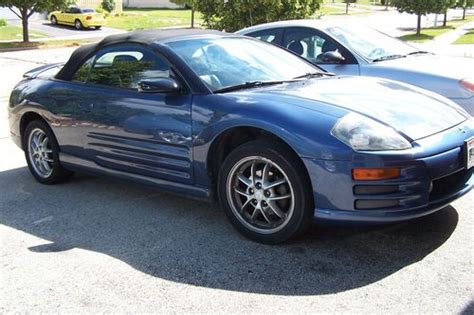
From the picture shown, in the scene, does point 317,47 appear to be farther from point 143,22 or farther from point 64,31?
point 143,22

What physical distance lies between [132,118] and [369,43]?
3655 mm

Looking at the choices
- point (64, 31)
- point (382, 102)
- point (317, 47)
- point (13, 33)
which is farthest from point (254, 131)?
point (64, 31)

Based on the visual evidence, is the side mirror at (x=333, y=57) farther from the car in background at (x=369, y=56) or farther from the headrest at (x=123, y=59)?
the headrest at (x=123, y=59)

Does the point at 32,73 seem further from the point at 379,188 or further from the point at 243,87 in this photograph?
the point at 379,188

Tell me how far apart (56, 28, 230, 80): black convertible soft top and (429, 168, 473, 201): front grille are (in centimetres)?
235

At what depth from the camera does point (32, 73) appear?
609 cm

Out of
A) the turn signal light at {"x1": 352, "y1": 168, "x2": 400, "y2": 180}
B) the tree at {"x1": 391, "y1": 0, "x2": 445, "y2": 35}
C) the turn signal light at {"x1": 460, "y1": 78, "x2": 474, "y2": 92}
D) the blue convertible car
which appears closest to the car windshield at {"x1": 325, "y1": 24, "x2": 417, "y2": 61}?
the turn signal light at {"x1": 460, "y1": 78, "x2": 474, "y2": 92}

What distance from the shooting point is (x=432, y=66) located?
6555 millimetres

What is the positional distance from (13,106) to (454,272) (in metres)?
4.59

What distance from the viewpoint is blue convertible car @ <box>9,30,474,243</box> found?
3547 mm

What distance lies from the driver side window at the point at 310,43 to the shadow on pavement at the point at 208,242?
2.95m

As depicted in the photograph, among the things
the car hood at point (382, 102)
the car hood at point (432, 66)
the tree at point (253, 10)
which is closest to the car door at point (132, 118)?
the car hood at point (382, 102)

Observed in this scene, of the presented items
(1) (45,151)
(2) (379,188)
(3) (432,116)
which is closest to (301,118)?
(2) (379,188)

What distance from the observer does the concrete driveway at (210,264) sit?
10.5 feet
